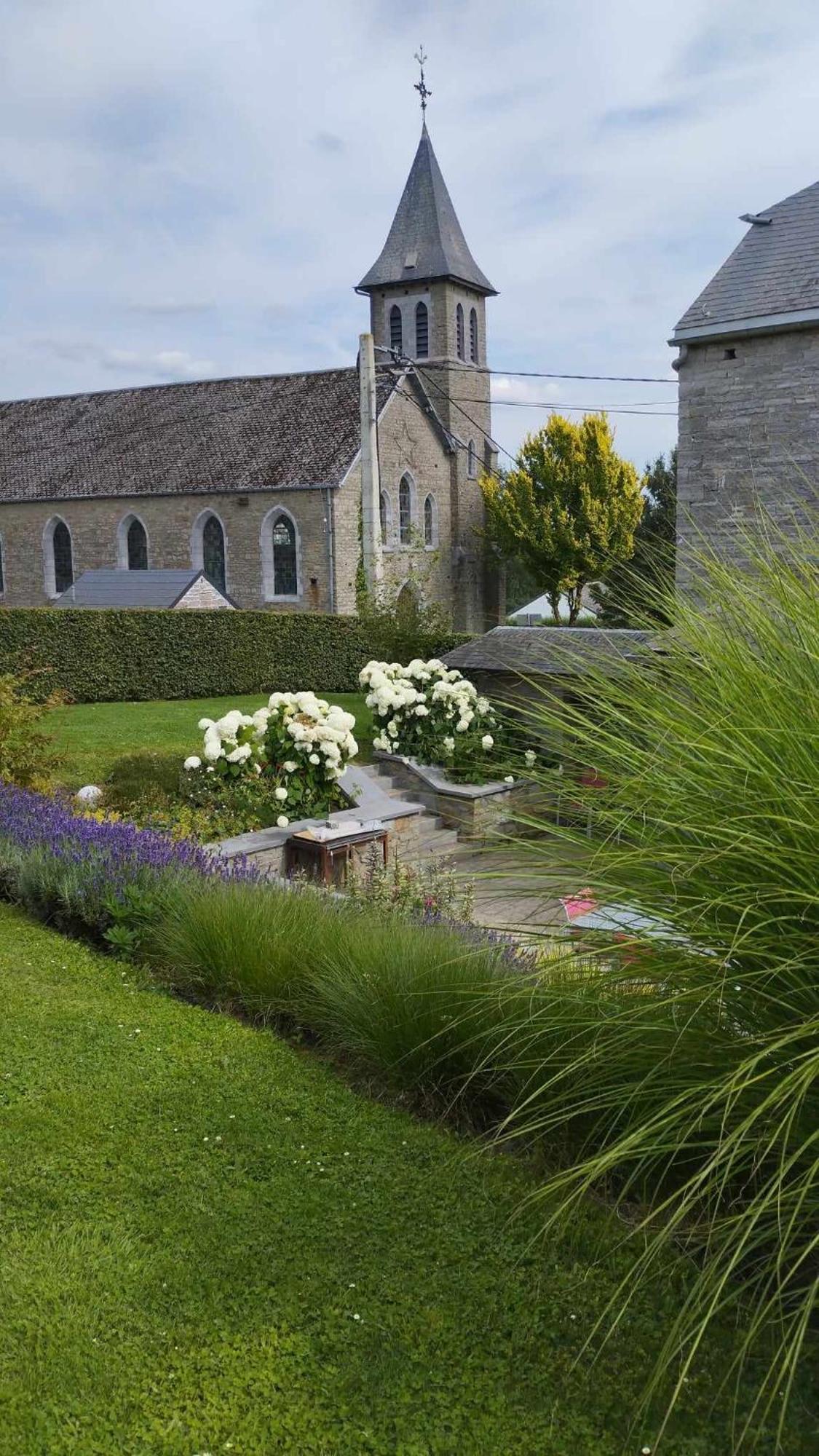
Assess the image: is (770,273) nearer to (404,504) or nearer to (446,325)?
(404,504)

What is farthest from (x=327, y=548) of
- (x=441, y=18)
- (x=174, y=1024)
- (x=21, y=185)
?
(x=174, y=1024)

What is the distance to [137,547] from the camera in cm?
3244

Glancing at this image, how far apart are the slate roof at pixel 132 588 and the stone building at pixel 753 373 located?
13540 millimetres

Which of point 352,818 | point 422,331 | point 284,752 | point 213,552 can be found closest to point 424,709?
point 352,818

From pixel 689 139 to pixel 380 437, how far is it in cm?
2547

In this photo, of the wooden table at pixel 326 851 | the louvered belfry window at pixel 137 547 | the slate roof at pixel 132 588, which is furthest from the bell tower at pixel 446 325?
the wooden table at pixel 326 851

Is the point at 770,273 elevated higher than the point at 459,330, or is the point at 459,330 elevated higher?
the point at 459,330

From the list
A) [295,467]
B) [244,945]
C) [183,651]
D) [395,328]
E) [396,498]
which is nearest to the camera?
[244,945]

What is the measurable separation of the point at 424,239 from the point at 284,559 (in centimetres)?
1410

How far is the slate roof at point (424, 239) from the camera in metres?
36.6

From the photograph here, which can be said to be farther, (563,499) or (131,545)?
(563,499)

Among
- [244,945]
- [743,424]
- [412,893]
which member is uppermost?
[743,424]

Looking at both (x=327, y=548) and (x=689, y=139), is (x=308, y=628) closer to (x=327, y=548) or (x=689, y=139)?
(x=327, y=548)

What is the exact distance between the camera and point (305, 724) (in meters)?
8.34
